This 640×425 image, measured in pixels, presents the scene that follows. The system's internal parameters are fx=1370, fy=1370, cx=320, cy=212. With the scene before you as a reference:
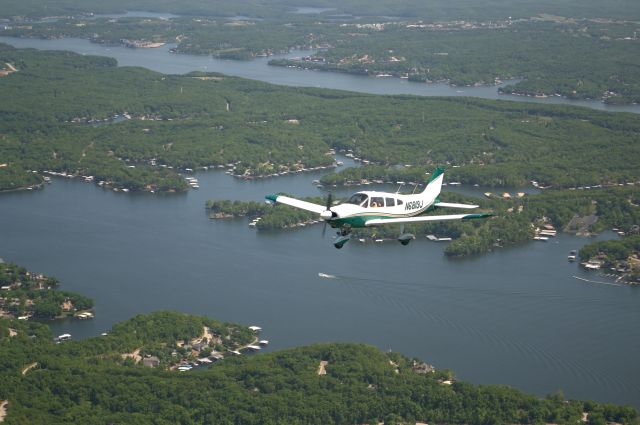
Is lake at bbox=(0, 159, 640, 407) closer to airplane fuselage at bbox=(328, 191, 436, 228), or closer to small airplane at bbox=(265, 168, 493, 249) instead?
airplane fuselage at bbox=(328, 191, 436, 228)

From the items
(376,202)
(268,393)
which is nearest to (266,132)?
(268,393)

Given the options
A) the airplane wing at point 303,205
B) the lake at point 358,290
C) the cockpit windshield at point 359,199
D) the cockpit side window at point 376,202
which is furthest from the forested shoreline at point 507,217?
the cockpit windshield at point 359,199

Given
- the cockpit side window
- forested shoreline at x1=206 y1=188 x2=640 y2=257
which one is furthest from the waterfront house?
forested shoreline at x1=206 y1=188 x2=640 y2=257

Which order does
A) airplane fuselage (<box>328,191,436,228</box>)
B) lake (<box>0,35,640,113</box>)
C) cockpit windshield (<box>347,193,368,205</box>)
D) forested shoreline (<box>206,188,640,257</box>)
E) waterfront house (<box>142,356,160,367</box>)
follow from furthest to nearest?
1. lake (<box>0,35,640,113</box>)
2. forested shoreline (<box>206,188,640,257</box>)
3. waterfront house (<box>142,356,160,367</box>)
4. cockpit windshield (<box>347,193,368,205</box>)
5. airplane fuselage (<box>328,191,436,228</box>)

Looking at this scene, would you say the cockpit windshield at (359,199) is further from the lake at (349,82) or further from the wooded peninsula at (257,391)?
the lake at (349,82)

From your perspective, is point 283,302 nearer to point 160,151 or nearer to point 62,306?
point 62,306

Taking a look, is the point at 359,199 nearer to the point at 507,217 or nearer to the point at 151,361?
the point at 151,361
